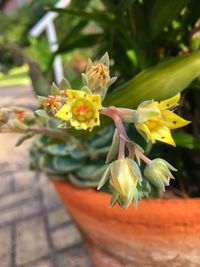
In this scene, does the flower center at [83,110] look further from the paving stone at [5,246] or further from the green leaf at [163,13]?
the paving stone at [5,246]

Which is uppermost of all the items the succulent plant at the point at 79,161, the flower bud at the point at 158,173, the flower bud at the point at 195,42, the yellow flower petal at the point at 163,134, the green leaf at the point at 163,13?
the green leaf at the point at 163,13

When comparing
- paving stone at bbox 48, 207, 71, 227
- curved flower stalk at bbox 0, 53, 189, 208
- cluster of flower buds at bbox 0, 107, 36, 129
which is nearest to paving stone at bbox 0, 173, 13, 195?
paving stone at bbox 48, 207, 71, 227

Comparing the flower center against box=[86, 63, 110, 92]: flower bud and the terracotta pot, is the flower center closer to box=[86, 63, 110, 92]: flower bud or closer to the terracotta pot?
box=[86, 63, 110, 92]: flower bud

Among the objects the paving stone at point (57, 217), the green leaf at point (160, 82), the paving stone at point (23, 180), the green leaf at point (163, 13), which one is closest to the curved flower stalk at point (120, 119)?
the green leaf at point (160, 82)

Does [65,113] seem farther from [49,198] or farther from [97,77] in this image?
[49,198]

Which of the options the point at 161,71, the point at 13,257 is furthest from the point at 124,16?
the point at 13,257

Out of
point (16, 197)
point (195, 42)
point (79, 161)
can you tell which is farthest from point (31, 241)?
point (195, 42)
